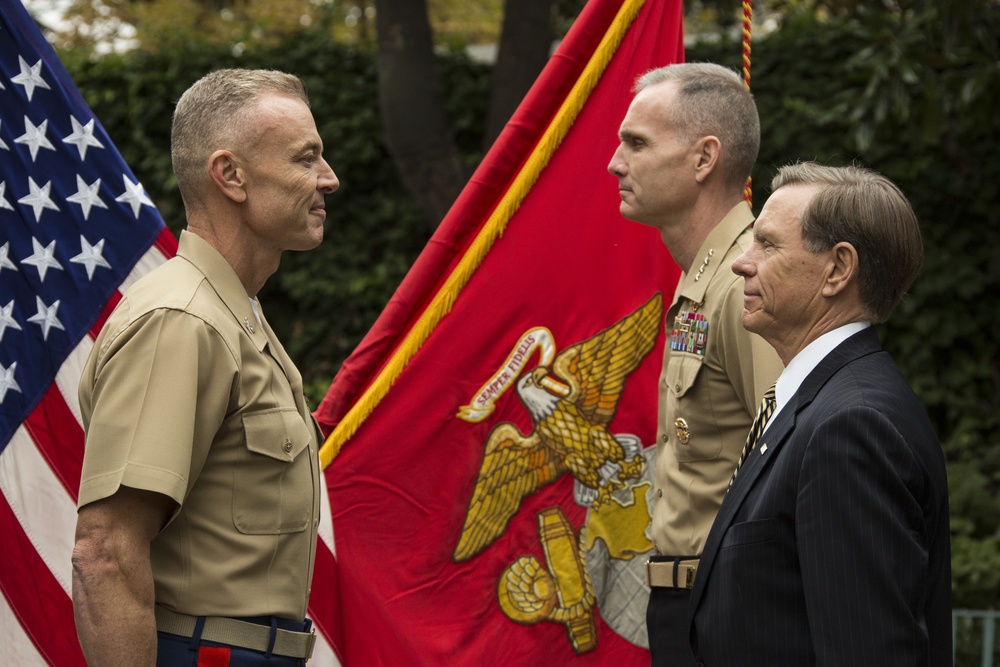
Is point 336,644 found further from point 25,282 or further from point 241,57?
point 241,57

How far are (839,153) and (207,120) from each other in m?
4.83

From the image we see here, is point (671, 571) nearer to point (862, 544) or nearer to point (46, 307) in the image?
point (862, 544)

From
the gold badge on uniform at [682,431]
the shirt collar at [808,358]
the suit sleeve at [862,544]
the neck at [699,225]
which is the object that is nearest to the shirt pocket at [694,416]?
the gold badge on uniform at [682,431]

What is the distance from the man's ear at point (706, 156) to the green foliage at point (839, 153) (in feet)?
4.71

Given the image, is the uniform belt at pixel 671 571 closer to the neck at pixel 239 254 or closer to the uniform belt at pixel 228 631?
the uniform belt at pixel 228 631

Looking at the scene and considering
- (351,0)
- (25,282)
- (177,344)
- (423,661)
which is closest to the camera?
(177,344)

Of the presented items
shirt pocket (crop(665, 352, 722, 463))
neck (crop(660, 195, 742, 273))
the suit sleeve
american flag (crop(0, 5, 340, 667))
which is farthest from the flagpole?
the suit sleeve

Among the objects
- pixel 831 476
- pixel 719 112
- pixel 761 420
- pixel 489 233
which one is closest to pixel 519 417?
pixel 489 233

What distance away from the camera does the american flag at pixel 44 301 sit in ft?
9.70

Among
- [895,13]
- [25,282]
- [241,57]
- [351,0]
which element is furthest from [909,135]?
[351,0]

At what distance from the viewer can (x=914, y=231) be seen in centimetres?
213

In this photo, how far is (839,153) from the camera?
645cm

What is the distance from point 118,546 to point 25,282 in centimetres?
127

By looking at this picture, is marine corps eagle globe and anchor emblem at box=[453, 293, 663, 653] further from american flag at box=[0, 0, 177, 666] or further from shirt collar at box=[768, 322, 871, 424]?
shirt collar at box=[768, 322, 871, 424]
